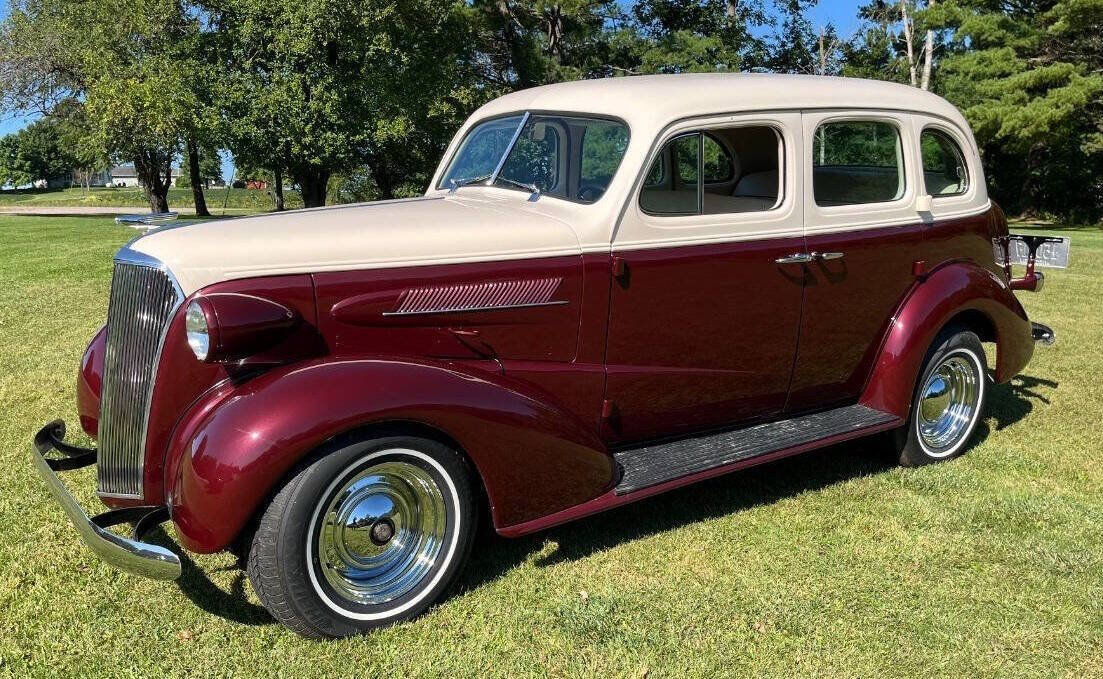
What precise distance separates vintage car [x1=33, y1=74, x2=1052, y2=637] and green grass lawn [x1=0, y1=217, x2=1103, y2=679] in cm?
29

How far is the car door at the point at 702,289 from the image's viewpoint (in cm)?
348

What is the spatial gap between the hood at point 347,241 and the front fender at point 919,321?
1989 mm

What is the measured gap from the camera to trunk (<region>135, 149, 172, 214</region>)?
99.1ft

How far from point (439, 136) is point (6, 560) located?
25466mm

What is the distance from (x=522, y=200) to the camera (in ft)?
12.1

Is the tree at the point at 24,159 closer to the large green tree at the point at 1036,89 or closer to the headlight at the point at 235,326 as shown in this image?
the large green tree at the point at 1036,89

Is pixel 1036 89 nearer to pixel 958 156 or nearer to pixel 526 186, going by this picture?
pixel 958 156

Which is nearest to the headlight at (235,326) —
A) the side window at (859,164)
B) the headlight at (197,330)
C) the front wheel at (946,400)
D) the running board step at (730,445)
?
the headlight at (197,330)

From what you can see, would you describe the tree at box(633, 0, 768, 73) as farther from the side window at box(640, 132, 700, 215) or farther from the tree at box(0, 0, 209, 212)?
the side window at box(640, 132, 700, 215)

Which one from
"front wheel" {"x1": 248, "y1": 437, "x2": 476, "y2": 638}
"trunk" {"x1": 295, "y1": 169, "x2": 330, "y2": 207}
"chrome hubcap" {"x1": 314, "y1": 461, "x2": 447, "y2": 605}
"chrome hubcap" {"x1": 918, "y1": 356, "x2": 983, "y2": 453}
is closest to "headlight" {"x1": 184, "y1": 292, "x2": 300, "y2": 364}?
"front wheel" {"x1": 248, "y1": 437, "x2": 476, "y2": 638}

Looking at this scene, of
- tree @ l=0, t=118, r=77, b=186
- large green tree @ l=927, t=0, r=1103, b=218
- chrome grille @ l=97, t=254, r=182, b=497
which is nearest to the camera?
chrome grille @ l=97, t=254, r=182, b=497

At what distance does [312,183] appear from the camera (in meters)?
27.3

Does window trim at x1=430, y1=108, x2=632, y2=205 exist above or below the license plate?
above

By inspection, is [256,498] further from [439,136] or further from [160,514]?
[439,136]
